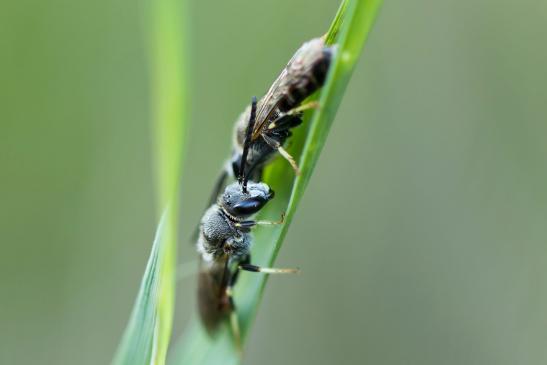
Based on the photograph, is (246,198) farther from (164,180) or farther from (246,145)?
(164,180)

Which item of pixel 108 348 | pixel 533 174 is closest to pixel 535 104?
pixel 533 174

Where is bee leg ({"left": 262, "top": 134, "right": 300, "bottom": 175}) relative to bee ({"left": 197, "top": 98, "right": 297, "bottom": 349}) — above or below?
above

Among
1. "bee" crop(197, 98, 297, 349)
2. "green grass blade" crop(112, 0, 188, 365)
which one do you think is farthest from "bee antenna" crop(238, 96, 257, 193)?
"green grass blade" crop(112, 0, 188, 365)

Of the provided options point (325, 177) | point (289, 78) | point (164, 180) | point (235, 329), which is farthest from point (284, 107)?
point (325, 177)

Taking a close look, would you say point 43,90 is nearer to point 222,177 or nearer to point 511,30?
point 222,177

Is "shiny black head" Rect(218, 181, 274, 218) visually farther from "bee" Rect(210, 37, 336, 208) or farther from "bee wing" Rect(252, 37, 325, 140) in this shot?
"bee wing" Rect(252, 37, 325, 140)

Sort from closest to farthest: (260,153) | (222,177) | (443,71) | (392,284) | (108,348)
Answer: (260,153), (222,177), (443,71), (392,284), (108,348)
